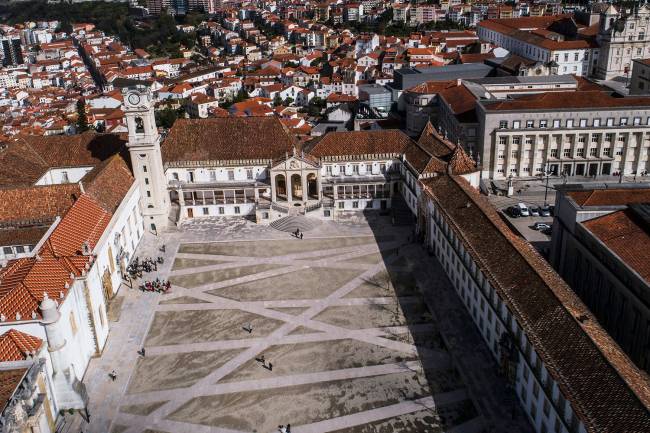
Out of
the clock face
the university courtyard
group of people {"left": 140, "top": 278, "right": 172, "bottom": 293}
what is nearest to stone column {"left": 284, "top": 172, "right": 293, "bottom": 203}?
the university courtyard

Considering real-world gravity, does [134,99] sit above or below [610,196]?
above

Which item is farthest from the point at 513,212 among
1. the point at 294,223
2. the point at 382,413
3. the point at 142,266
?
the point at 142,266

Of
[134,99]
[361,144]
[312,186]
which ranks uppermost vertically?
[134,99]

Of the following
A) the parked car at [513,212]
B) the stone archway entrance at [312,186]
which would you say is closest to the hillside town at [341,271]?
the parked car at [513,212]

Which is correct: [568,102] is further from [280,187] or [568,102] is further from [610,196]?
[280,187]

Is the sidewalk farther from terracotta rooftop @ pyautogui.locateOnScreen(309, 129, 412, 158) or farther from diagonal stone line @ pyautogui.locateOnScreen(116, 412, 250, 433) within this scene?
terracotta rooftop @ pyautogui.locateOnScreen(309, 129, 412, 158)

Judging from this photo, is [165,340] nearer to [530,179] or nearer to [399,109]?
[530,179]
